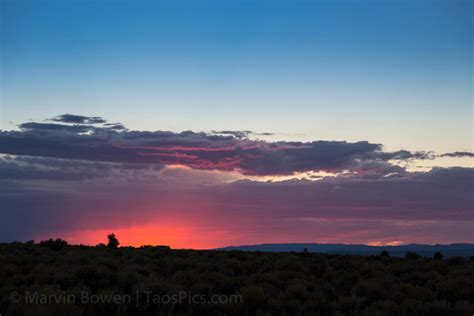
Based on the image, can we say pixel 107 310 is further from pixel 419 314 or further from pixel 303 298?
pixel 419 314

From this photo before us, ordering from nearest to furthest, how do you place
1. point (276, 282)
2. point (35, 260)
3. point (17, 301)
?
point (17, 301) < point (276, 282) < point (35, 260)

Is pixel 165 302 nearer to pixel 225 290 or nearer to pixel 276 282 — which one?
pixel 225 290

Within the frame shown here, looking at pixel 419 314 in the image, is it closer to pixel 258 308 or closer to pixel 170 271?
pixel 258 308

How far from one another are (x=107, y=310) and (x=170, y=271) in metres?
8.01

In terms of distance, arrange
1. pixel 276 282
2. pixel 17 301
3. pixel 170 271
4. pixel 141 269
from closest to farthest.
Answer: pixel 17 301 < pixel 276 282 < pixel 141 269 < pixel 170 271

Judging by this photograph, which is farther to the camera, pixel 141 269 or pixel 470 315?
pixel 141 269

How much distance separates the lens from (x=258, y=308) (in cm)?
989

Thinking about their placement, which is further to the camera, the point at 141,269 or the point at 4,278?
the point at 141,269

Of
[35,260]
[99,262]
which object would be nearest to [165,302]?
[99,262]

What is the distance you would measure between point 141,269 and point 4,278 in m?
4.72

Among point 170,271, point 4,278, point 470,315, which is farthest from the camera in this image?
point 170,271

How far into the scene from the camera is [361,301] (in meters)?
11.5

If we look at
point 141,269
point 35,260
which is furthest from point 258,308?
point 35,260

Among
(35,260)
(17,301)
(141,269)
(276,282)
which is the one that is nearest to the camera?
(17,301)
